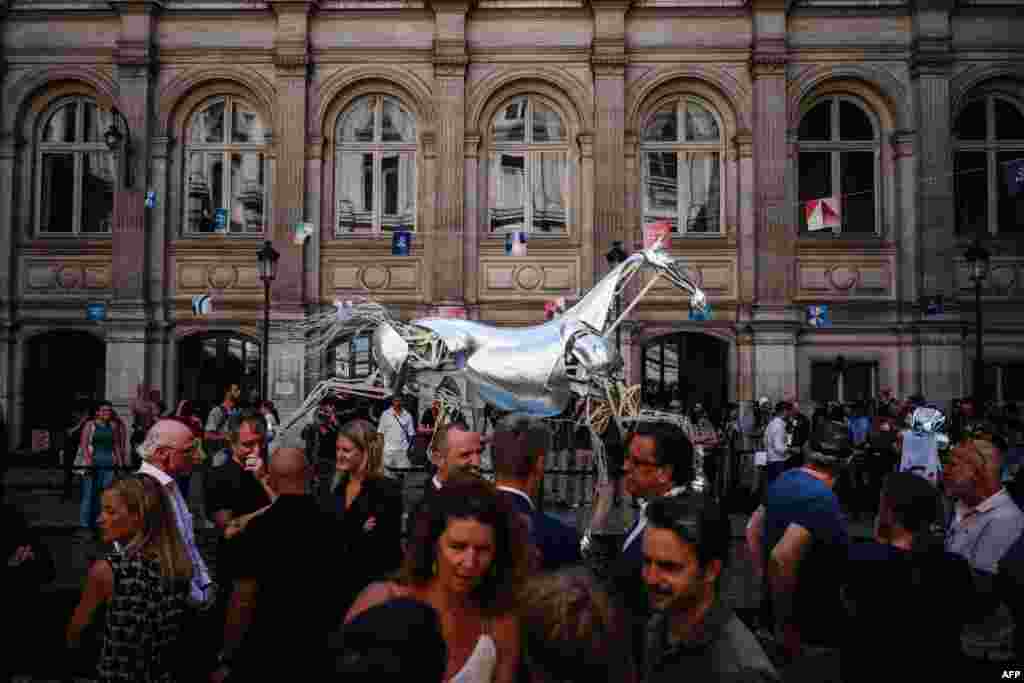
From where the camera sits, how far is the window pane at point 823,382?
2119cm

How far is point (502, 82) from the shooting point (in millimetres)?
21484

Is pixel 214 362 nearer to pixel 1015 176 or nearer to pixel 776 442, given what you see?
pixel 776 442

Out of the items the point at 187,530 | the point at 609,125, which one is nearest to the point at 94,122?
the point at 609,125

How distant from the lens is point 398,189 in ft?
72.0

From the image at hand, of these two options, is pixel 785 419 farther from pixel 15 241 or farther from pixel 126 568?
pixel 15 241

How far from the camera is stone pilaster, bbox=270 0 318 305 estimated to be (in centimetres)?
2108

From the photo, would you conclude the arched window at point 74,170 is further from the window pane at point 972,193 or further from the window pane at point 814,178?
the window pane at point 972,193

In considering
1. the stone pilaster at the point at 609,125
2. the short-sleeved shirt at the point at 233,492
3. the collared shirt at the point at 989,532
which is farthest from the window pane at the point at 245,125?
the collared shirt at the point at 989,532

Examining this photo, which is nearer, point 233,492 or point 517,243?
point 233,492

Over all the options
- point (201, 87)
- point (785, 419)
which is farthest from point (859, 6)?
point (201, 87)

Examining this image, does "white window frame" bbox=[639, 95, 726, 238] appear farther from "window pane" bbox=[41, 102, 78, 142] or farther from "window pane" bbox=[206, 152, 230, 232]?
"window pane" bbox=[41, 102, 78, 142]

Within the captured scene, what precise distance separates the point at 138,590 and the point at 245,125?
20078 millimetres

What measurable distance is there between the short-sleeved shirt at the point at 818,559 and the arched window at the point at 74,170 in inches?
829

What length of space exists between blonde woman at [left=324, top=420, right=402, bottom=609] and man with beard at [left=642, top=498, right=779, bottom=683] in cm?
193
